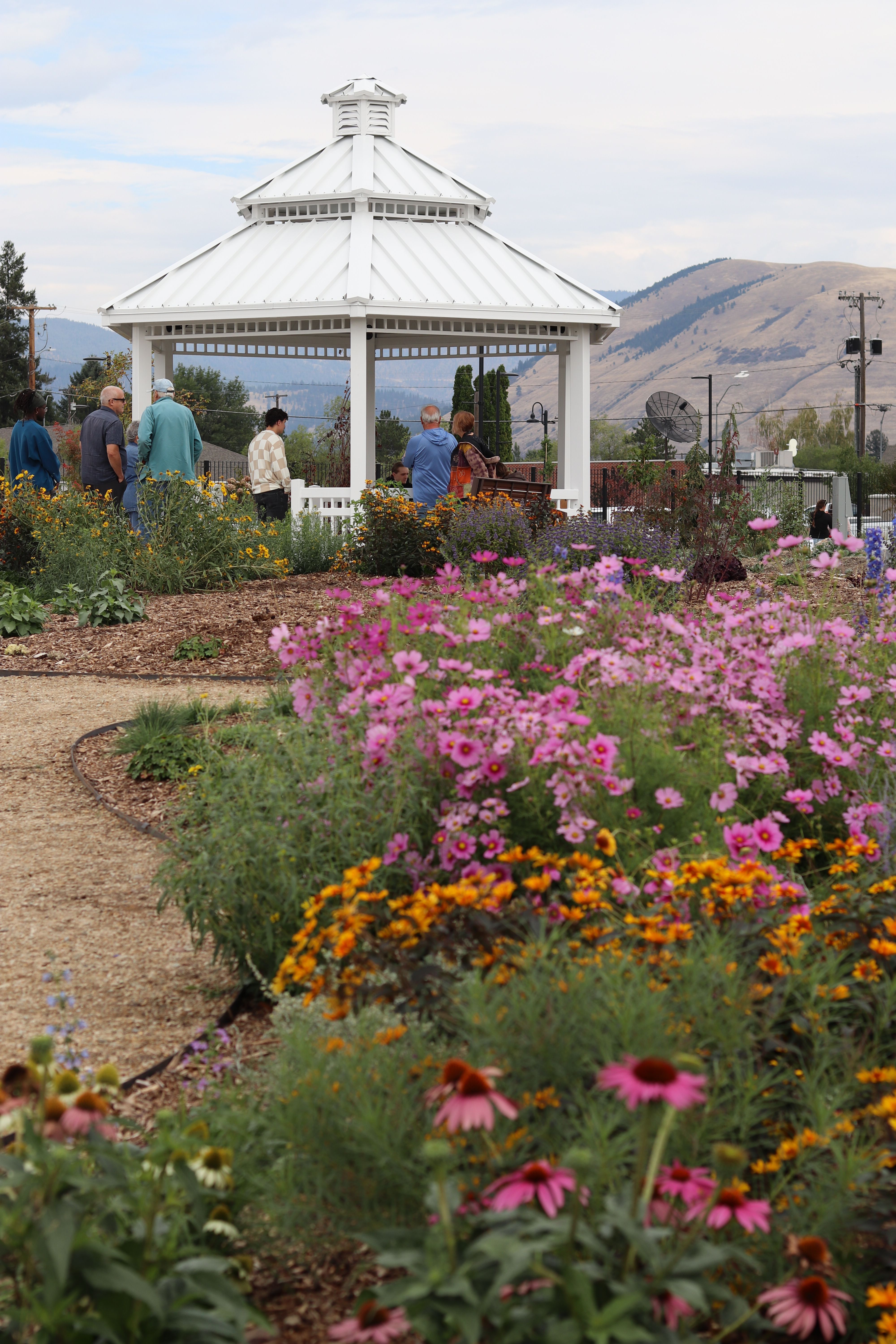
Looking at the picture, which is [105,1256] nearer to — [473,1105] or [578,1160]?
[473,1105]

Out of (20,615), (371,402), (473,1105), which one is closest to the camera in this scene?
(473,1105)

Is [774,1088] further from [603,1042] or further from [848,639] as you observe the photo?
[848,639]

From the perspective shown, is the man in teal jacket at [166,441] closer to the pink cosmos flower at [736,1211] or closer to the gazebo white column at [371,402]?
the gazebo white column at [371,402]

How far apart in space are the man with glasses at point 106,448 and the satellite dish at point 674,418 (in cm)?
1637

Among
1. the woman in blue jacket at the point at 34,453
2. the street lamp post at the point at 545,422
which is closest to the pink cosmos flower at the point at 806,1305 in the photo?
the woman in blue jacket at the point at 34,453

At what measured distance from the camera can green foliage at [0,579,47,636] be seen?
8945mm

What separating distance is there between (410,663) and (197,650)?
17.6 feet

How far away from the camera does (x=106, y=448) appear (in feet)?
36.1

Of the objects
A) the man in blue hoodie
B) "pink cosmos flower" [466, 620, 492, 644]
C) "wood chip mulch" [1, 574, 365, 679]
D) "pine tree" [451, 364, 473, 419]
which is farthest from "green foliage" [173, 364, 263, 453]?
"pink cosmos flower" [466, 620, 492, 644]

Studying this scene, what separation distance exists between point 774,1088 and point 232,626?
7.02 metres

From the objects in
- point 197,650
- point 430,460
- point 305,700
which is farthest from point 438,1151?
point 430,460

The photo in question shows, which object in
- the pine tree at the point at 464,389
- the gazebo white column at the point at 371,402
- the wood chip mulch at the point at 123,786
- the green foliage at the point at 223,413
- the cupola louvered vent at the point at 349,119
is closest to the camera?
the wood chip mulch at the point at 123,786

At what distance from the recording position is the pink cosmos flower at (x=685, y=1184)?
1.50 m

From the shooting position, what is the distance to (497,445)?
2952 centimetres
